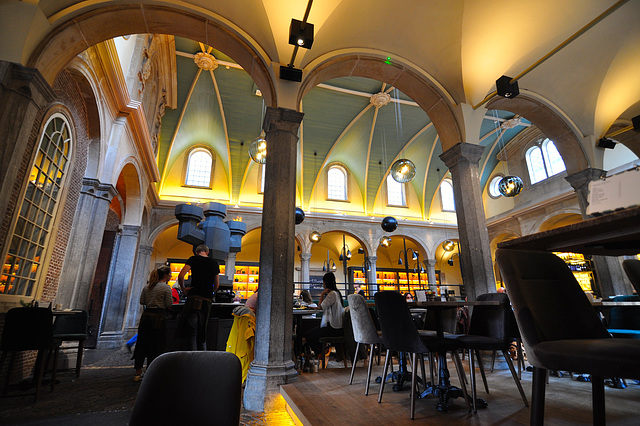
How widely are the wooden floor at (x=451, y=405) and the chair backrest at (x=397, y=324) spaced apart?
0.52m

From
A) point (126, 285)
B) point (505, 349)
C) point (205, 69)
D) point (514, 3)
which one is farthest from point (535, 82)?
point (126, 285)

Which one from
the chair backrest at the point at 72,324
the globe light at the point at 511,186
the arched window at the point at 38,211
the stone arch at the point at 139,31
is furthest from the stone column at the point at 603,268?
the arched window at the point at 38,211

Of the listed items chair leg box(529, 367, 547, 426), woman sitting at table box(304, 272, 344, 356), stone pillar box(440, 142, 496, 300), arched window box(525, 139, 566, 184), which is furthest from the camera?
arched window box(525, 139, 566, 184)

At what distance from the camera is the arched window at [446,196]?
657 inches

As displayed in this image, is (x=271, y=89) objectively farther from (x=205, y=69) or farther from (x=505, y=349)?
(x=205, y=69)

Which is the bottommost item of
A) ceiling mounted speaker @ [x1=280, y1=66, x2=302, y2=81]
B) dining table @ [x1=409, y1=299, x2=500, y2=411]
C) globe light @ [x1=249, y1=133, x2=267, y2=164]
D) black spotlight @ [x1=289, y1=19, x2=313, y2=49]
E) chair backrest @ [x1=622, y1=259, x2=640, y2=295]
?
dining table @ [x1=409, y1=299, x2=500, y2=411]

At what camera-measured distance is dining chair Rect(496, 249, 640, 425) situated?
1.15 m

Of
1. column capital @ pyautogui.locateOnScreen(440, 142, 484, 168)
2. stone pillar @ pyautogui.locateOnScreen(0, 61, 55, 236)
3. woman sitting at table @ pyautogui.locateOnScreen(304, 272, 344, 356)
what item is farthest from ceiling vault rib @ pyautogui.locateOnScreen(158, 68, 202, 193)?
woman sitting at table @ pyautogui.locateOnScreen(304, 272, 344, 356)

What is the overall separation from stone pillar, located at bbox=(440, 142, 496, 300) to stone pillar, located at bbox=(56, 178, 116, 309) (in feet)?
23.2

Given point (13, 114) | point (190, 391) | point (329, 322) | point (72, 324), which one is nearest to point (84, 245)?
point (72, 324)

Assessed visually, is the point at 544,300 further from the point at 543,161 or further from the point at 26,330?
the point at 543,161

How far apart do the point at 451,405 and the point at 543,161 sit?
14.1m

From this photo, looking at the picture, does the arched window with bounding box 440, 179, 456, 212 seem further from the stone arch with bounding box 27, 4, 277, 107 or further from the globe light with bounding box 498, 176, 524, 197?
the stone arch with bounding box 27, 4, 277, 107

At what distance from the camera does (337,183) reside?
50.5ft
